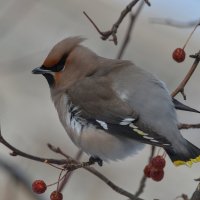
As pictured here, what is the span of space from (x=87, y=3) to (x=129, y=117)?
754cm

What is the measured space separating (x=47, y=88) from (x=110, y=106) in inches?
192

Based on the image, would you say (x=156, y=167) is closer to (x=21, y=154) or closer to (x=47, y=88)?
(x=21, y=154)

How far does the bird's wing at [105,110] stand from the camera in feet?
11.9

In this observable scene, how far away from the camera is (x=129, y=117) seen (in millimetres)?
3688

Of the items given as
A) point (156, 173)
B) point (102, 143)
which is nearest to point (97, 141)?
point (102, 143)

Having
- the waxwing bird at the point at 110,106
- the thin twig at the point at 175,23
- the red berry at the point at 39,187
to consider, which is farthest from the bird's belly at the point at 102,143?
the thin twig at the point at 175,23

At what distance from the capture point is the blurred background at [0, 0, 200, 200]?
6.90m

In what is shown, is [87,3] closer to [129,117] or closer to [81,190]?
[81,190]

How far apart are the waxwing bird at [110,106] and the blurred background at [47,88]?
549mm

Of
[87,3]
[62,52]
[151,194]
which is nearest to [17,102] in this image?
[151,194]

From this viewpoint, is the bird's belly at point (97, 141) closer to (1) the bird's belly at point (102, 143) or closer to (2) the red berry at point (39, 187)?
(1) the bird's belly at point (102, 143)

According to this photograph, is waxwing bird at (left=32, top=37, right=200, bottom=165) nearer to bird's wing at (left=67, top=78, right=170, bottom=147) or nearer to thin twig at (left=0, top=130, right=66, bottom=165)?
bird's wing at (left=67, top=78, right=170, bottom=147)

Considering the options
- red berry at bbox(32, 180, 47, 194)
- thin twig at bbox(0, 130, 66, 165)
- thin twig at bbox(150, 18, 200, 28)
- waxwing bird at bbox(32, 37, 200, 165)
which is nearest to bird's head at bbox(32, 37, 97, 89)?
waxwing bird at bbox(32, 37, 200, 165)

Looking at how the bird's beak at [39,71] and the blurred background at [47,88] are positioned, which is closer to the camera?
the bird's beak at [39,71]
